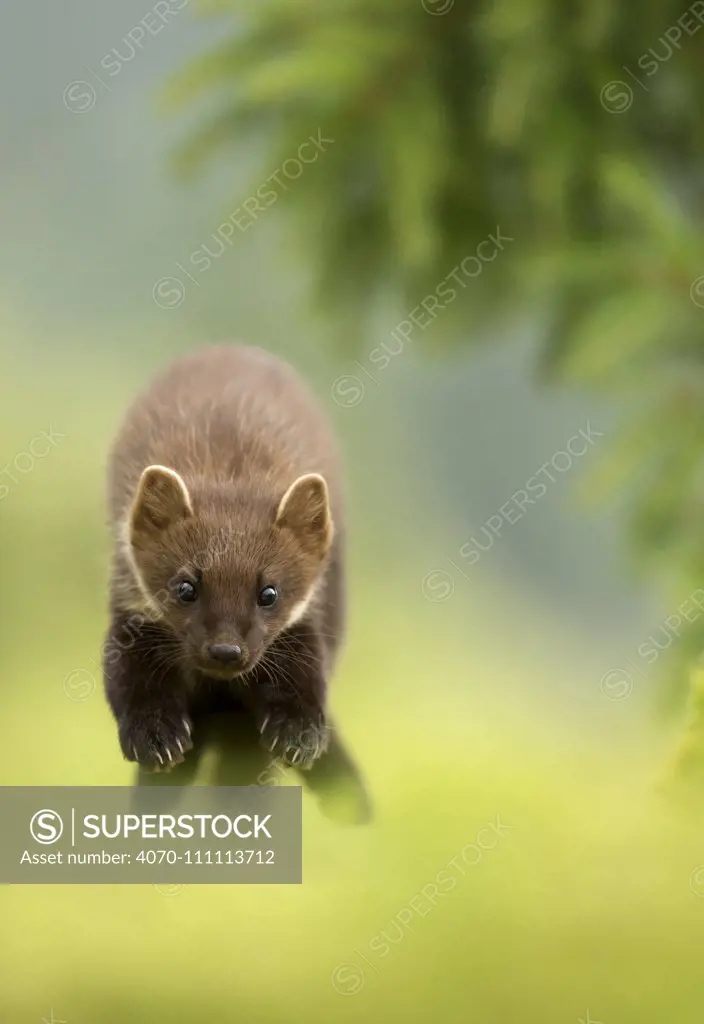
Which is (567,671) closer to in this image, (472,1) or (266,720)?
(266,720)

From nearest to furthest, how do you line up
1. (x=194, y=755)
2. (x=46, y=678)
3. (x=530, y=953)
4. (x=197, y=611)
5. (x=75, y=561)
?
(x=197, y=611) → (x=194, y=755) → (x=75, y=561) → (x=46, y=678) → (x=530, y=953)

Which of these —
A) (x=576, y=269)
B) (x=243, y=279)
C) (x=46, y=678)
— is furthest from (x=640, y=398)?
(x=46, y=678)

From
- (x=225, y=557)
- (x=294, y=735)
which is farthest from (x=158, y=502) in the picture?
(x=294, y=735)

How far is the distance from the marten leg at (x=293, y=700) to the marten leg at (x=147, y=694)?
10cm

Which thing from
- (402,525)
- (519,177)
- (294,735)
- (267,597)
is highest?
(519,177)

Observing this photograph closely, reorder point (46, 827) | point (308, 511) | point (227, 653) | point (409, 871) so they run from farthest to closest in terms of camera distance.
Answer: point (409, 871)
point (46, 827)
point (308, 511)
point (227, 653)

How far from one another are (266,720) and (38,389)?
82cm

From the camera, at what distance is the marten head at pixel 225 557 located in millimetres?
1302

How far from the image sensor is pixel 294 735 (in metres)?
1.38

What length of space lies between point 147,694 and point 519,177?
3.63 feet

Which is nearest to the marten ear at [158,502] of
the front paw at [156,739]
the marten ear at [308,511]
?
the marten ear at [308,511]

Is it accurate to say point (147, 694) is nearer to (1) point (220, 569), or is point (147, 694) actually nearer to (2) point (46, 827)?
(1) point (220, 569)

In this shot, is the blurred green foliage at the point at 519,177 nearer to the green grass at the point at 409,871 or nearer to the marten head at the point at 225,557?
the green grass at the point at 409,871

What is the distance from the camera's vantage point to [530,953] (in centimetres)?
→ 203
